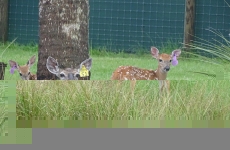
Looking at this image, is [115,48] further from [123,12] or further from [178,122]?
[178,122]

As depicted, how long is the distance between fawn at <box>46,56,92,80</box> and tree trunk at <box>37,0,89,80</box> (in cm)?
52

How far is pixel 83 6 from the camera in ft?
25.8

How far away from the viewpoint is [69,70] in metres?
7.19

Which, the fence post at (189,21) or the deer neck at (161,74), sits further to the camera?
the fence post at (189,21)

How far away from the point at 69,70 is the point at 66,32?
0.75 m

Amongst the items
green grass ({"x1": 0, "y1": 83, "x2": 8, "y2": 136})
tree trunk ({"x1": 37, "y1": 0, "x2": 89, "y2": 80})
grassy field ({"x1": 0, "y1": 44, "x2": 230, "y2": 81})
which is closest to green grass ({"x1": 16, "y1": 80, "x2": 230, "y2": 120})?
green grass ({"x1": 0, "y1": 83, "x2": 8, "y2": 136})

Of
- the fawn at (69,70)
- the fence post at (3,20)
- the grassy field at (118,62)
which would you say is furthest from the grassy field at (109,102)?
the fence post at (3,20)

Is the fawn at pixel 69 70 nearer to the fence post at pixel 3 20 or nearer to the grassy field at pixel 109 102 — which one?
the grassy field at pixel 109 102

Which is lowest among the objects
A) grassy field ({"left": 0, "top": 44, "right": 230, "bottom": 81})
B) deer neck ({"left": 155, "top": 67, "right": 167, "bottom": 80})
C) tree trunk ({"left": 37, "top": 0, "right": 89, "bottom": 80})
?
grassy field ({"left": 0, "top": 44, "right": 230, "bottom": 81})

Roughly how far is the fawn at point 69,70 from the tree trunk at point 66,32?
52cm

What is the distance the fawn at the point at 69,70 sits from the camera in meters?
6.95

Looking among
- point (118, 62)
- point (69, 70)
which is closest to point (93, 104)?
point (69, 70)

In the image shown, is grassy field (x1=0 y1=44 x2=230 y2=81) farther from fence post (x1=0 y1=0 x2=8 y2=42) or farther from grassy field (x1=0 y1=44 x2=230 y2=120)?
grassy field (x1=0 y1=44 x2=230 y2=120)

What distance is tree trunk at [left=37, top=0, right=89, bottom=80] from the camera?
7.79m
